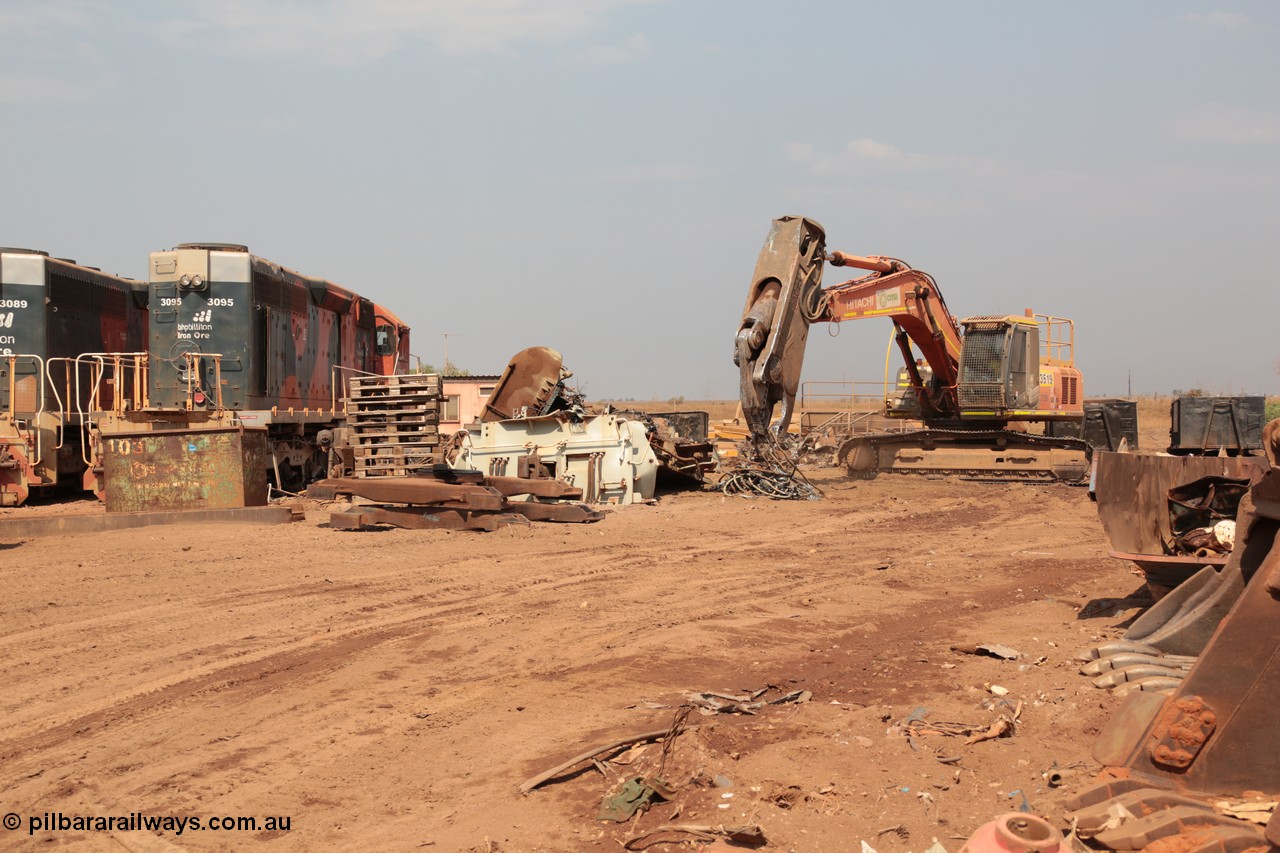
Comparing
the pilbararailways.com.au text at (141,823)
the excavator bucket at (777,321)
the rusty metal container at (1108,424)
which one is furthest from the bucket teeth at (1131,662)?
the rusty metal container at (1108,424)

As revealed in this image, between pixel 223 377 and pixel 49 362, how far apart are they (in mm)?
2829

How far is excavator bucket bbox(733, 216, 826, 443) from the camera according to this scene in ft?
56.8

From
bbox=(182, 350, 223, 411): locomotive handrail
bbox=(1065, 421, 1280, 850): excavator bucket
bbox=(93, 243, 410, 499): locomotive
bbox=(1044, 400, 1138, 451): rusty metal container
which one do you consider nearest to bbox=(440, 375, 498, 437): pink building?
bbox=(93, 243, 410, 499): locomotive

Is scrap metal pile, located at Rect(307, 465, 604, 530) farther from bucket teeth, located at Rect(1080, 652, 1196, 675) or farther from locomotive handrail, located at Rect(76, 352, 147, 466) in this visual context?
bucket teeth, located at Rect(1080, 652, 1196, 675)

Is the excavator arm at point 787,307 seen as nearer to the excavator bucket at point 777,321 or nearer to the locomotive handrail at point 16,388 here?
the excavator bucket at point 777,321

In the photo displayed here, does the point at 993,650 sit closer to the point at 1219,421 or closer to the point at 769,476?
the point at 769,476

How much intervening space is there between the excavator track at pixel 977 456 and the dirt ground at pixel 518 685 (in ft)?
30.7

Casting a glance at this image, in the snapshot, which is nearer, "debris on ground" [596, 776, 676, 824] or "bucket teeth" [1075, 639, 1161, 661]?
"debris on ground" [596, 776, 676, 824]

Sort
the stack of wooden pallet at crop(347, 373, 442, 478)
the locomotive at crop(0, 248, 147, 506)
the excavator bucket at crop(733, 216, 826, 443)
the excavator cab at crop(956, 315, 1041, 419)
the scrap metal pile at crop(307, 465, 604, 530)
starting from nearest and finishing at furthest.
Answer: the scrap metal pile at crop(307, 465, 604, 530), the locomotive at crop(0, 248, 147, 506), the stack of wooden pallet at crop(347, 373, 442, 478), the excavator bucket at crop(733, 216, 826, 443), the excavator cab at crop(956, 315, 1041, 419)

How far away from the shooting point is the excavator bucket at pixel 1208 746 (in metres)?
3.65

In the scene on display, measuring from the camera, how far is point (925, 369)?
72.6ft

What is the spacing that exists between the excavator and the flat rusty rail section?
7.75 m

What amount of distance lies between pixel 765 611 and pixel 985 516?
8.30 metres

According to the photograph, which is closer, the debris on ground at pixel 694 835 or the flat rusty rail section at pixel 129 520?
the debris on ground at pixel 694 835
